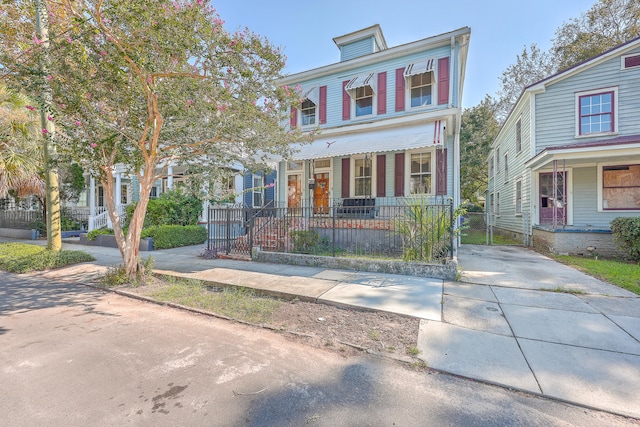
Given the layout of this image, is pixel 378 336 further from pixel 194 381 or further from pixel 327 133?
pixel 327 133

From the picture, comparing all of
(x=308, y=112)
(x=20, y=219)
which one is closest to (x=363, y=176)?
(x=308, y=112)

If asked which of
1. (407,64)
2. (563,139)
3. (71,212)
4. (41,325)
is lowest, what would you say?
(41,325)

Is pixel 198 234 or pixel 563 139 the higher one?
pixel 563 139

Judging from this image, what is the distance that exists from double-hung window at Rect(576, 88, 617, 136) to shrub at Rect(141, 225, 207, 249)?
50.9 ft

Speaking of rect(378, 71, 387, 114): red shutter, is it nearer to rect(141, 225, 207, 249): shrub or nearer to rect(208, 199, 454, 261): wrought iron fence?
rect(208, 199, 454, 261): wrought iron fence

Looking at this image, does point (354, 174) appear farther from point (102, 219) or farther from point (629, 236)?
point (102, 219)

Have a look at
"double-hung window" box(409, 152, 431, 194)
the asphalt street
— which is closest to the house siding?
"double-hung window" box(409, 152, 431, 194)

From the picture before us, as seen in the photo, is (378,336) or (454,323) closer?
(378,336)

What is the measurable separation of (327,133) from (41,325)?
9.56 meters

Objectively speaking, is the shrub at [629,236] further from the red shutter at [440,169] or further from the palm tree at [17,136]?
the palm tree at [17,136]

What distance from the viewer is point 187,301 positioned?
4.95 m

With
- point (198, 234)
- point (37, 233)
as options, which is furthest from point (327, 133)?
point (37, 233)

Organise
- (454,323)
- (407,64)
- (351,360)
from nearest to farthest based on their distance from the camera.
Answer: (351,360) → (454,323) → (407,64)

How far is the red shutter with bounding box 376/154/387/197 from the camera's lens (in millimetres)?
11266
